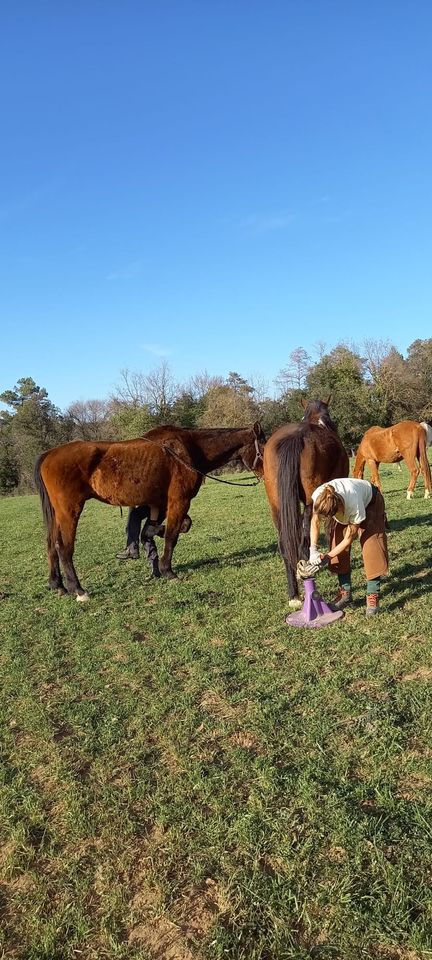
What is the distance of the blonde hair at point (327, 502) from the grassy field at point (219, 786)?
3.65ft

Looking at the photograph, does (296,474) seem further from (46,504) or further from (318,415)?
(46,504)

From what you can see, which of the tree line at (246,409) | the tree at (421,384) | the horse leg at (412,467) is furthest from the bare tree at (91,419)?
the horse leg at (412,467)

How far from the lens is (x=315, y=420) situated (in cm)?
668

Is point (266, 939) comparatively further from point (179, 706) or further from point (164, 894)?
point (179, 706)

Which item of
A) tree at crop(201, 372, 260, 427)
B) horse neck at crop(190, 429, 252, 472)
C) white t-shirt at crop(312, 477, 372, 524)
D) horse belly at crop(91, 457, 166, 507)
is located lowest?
white t-shirt at crop(312, 477, 372, 524)

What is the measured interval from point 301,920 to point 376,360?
49.8 m

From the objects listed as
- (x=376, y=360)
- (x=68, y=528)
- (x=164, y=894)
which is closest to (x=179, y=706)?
(x=164, y=894)

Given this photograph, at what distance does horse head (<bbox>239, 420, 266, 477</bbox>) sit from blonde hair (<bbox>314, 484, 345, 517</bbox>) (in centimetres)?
305

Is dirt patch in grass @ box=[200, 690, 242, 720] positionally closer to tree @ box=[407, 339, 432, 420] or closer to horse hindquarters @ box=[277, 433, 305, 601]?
horse hindquarters @ box=[277, 433, 305, 601]

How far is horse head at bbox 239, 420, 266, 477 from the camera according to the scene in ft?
25.8

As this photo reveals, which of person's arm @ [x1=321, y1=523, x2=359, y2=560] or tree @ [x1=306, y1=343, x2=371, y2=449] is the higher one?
tree @ [x1=306, y1=343, x2=371, y2=449]

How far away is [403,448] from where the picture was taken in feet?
41.5

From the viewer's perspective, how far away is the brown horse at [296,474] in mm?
5547

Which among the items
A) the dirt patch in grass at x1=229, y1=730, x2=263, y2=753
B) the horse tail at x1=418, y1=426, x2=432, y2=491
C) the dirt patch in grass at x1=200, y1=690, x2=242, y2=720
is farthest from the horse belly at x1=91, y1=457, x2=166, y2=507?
the horse tail at x1=418, y1=426, x2=432, y2=491
